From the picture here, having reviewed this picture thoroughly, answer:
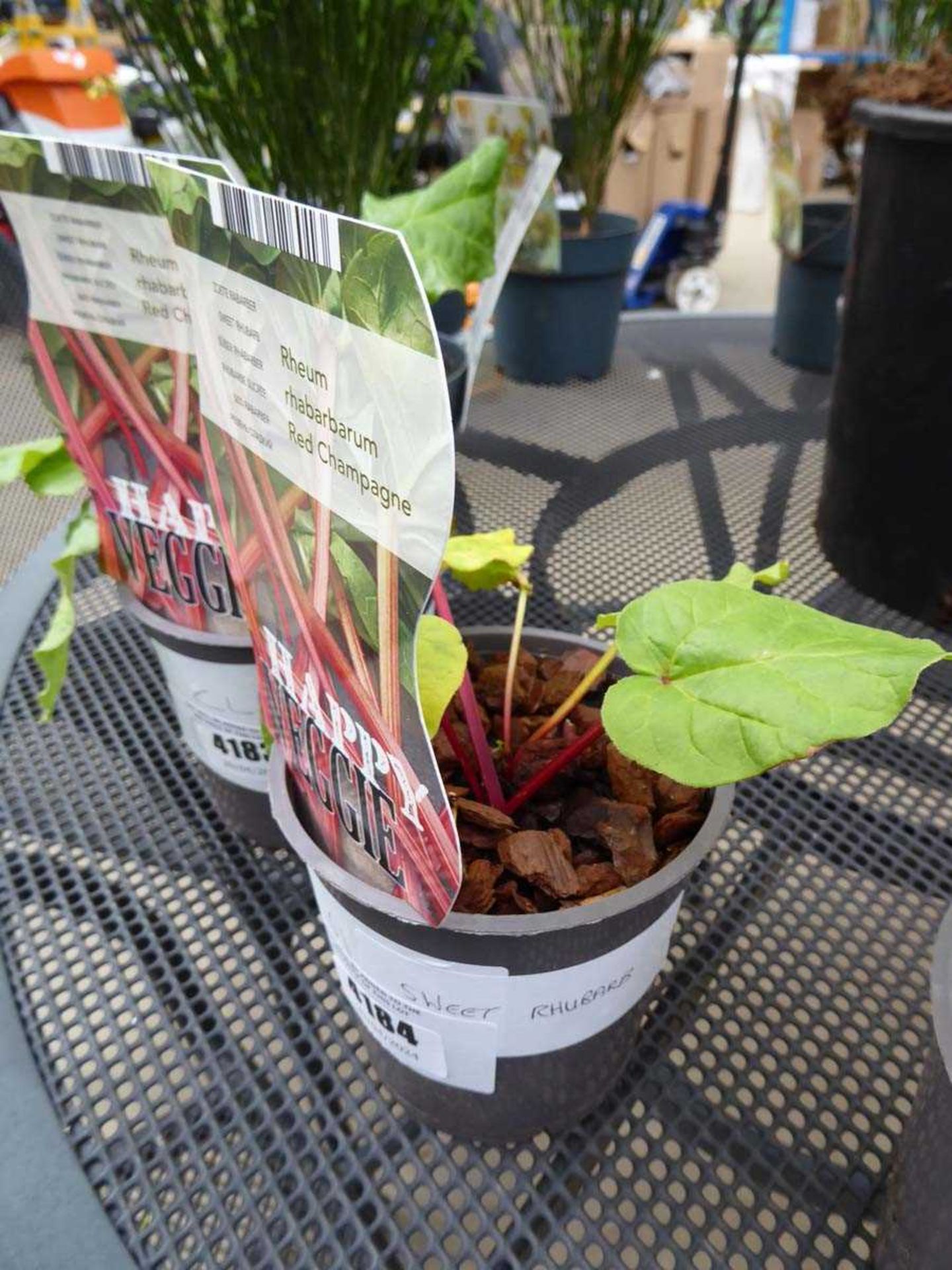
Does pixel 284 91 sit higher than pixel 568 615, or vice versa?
pixel 284 91

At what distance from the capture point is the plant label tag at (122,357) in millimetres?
333

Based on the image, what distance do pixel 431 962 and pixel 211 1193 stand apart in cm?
13

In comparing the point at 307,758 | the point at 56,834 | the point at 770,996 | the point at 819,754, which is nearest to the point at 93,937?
the point at 56,834

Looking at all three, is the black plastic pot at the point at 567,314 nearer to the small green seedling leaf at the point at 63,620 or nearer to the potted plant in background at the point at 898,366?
the potted plant in background at the point at 898,366

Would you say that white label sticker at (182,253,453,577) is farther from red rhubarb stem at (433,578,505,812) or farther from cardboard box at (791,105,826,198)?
cardboard box at (791,105,826,198)

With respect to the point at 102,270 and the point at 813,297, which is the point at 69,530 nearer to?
the point at 102,270

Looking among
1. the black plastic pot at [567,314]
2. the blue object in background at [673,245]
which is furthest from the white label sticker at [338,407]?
the blue object in background at [673,245]

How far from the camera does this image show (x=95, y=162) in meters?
0.32

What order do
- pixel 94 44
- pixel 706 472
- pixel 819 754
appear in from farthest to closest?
pixel 94 44 → pixel 706 472 → pixel 819 754

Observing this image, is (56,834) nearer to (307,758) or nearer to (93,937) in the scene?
(93,937)

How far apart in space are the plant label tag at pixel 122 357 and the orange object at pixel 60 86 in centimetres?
177

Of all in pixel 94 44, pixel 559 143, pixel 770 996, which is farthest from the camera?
pixel 94 44

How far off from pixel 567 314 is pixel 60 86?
166 centimetres

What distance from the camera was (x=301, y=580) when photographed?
283mm
